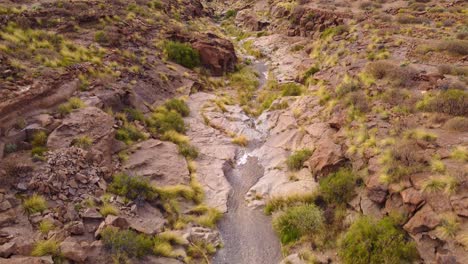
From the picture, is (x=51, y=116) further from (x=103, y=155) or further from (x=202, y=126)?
(x=202, y=126)

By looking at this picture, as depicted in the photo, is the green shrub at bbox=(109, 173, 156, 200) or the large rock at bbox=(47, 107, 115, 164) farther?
the large rock at bbox=(47, 107, 115, 164)

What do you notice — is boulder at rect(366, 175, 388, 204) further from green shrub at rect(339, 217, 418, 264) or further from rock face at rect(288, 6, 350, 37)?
rock face at rect(288, 6, 350, 37)

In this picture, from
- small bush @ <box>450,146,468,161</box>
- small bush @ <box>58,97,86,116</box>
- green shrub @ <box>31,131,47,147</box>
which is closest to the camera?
small bush @ <box>450,146,468,161</box>

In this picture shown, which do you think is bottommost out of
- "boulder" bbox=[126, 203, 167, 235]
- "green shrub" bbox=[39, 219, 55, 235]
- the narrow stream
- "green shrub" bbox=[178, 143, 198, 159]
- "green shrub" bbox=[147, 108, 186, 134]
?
the narrow stream

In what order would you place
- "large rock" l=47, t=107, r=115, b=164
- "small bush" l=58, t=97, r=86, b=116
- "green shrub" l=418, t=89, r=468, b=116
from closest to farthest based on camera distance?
1. "large rock" l=47, t=107, r=115, b=164
2. "green shrub" l=418, t=89, r=468, b=116
3. "small bush" l=58, t=97, r=86, b=116

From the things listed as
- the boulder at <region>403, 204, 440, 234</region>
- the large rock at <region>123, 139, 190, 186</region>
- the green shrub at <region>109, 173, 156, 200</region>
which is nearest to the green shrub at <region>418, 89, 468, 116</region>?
the boulder at <region>403, 204, 440, 234</region>

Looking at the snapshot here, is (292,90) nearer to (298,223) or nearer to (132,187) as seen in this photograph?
(298,223)

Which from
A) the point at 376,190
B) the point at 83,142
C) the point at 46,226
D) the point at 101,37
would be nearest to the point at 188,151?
the point at 83,142
